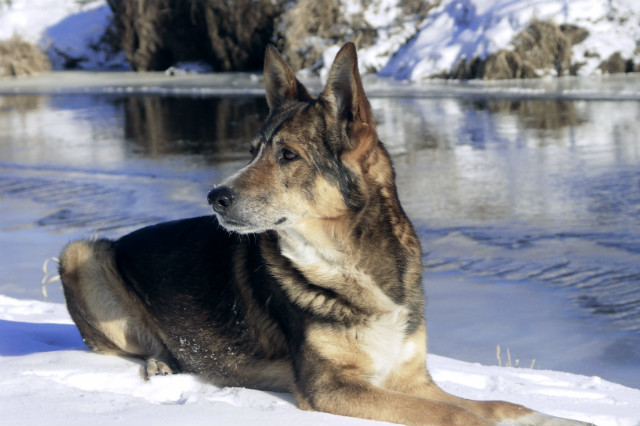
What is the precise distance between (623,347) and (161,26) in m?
28.9

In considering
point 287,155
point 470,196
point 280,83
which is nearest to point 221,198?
point 287,155

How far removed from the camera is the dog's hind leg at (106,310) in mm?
4680

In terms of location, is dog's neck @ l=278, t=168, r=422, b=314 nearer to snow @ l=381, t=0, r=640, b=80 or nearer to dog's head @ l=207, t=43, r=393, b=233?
dog's head @ l=207, t=43, r=393, b=233

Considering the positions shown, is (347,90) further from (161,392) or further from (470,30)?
(470,30)

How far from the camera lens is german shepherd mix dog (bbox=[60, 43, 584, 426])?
382cm

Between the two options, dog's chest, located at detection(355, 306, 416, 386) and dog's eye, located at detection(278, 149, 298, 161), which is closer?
dog's chest, located at detection(355, 306, 416, 386)

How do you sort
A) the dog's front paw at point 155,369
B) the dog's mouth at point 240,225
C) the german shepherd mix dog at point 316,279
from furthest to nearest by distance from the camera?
the dog's front paw at point 155,369, the dog's mouth at point 240,225, the german shepherd mix dog at point 316,279

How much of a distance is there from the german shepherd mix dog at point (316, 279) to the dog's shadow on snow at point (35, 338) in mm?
787

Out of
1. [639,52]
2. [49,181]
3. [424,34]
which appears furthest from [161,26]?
[49,181]

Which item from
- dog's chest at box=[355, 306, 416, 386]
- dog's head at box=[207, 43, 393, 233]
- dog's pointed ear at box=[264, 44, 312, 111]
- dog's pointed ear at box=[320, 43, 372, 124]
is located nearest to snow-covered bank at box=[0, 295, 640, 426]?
dog's chest at box=[355, 306, 416, 386]

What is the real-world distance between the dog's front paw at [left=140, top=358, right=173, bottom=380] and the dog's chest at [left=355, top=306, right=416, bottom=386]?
3.84ft

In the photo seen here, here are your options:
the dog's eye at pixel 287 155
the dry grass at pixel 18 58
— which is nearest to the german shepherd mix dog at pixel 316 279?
the dog's eye at pixel 287 155

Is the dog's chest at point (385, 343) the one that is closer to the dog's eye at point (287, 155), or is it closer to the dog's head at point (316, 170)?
the dog's head at point (316, 170)

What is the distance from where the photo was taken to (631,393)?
456 centimetres
